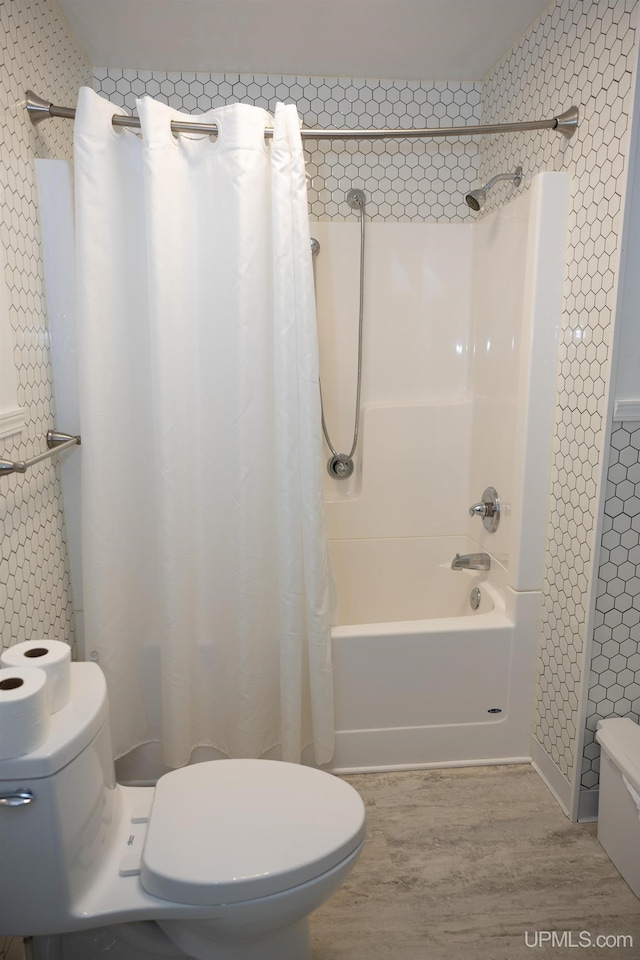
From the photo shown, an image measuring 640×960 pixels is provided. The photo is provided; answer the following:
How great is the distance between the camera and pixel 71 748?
1209 mm

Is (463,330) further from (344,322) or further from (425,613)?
(425,613)

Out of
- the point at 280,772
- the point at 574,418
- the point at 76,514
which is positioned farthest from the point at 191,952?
the point at 574,418

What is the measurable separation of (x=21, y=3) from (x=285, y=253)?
2.90ft

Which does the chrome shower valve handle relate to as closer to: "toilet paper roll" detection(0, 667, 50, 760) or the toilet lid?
the toilet lid

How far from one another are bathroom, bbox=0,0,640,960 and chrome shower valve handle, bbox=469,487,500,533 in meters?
0.12

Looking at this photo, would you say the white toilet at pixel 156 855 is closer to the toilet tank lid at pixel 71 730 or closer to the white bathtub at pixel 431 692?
the toilet tank lid at pixel 71 730

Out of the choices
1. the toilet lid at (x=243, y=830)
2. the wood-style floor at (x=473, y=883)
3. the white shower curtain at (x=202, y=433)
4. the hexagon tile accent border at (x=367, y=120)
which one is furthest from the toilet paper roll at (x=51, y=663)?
the hexagon tile accent border at (x=367, y=120)

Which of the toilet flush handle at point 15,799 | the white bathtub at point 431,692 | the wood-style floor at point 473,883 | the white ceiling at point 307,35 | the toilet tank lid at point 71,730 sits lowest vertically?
the wood-style floor at point 473,883

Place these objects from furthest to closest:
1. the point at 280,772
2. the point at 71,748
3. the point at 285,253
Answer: the point at 285,253 → the point at 280,772 → the point at 71,748

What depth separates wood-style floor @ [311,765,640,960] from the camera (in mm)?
1560

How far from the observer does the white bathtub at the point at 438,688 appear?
2105 mm

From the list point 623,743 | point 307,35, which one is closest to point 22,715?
point 623,743
